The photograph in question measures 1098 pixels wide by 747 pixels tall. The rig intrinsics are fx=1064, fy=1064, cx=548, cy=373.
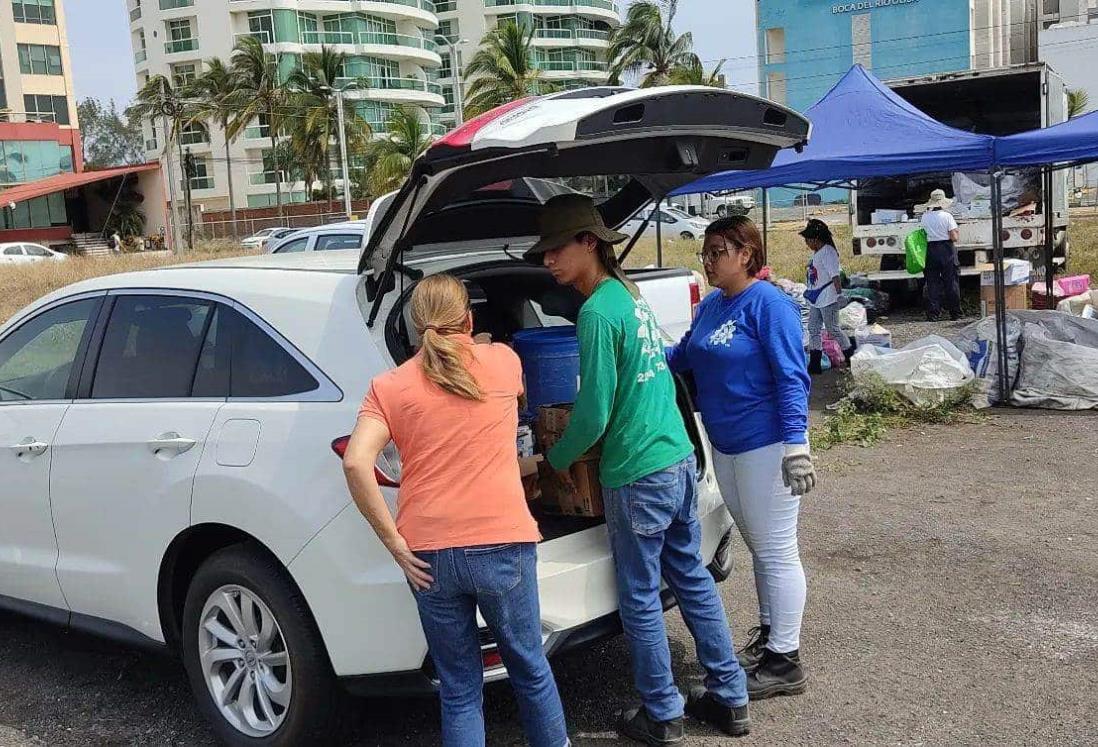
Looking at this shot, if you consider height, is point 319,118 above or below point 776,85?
below

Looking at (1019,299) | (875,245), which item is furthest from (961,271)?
(1019,299)

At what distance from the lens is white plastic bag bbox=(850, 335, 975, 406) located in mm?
8930

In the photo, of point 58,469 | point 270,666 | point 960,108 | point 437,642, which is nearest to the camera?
point 437,642

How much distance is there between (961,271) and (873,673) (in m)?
12.0

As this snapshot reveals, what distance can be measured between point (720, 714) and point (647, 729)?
0.28m

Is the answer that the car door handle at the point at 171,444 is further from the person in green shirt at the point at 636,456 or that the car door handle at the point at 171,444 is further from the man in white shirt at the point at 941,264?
the man in white shirt at the point at 941,264

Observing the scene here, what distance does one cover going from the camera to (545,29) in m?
82.4

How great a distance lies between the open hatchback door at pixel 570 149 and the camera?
3123 mm

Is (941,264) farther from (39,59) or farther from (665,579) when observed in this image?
(39,59)

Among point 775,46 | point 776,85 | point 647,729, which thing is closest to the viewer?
point 647,729

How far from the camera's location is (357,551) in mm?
3275

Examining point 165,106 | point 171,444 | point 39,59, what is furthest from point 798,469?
point 39,59

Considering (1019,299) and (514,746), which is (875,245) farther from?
(514,746)

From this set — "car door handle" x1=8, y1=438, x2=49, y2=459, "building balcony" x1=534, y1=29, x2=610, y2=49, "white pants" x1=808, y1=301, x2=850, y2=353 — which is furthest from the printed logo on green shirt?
"building balcony" x1=534, y1=29, x2=610, y2=49
